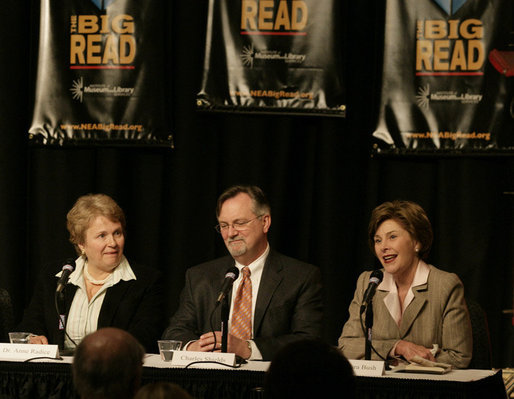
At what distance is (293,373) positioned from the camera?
7.06ft

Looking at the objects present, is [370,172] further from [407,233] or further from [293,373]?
[293,373]

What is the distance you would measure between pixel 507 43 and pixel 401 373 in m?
2.47

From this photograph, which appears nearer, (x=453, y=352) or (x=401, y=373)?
(x=401, y=373)

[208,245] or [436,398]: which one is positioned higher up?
[208,245]

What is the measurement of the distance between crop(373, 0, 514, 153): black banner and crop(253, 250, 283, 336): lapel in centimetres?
123

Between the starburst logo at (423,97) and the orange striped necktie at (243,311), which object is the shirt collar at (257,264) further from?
the starburst logo at (423,97)

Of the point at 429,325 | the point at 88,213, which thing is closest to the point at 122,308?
the point at 88,213

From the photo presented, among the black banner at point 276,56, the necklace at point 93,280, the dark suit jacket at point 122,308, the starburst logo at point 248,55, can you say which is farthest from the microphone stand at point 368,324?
the starburst logo at point 248,55

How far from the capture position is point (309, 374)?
84.5 inches

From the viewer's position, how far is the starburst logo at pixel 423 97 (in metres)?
5.29

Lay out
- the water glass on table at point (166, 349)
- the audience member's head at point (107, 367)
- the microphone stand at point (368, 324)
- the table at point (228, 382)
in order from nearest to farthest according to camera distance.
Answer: the audience member's head at point (107, 367), the table at point (228, 382), the microphone stand at point (368, 324), the water glass on table at point (166, 349)

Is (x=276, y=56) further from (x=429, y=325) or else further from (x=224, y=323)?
(x=224, y=323)

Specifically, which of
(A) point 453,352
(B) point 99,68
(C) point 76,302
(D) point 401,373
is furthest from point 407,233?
(B) point 99,68

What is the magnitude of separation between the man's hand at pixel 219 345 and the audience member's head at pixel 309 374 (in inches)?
70.8
